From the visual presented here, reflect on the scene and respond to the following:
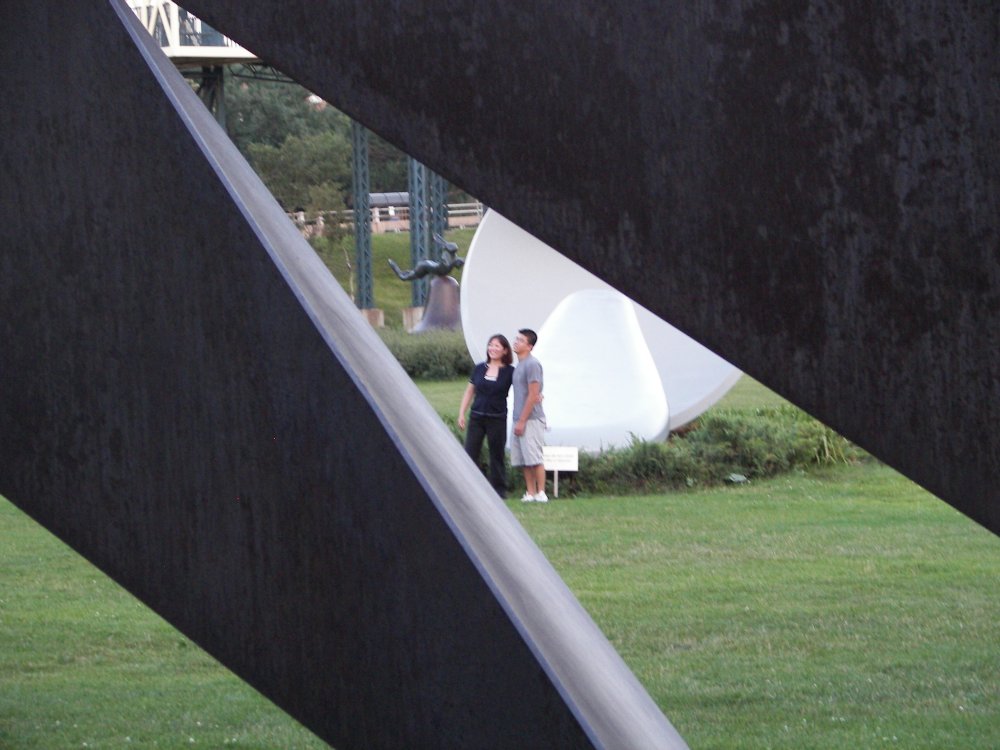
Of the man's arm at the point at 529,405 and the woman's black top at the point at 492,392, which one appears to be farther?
the woman's black top at the point at 492,392

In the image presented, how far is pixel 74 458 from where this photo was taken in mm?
2475

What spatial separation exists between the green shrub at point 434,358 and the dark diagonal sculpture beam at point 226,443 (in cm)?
2144

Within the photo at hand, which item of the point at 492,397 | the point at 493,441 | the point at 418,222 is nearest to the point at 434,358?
the point at 418,222

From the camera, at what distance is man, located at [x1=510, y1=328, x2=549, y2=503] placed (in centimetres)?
1123

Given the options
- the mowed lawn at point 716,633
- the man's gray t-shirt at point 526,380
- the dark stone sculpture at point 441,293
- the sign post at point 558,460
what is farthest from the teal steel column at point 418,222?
the mowed lawn at point 716,633

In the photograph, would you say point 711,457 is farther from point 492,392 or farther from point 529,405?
point 492,392

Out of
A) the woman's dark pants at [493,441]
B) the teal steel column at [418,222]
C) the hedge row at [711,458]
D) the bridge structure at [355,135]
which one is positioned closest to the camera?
the woman's dark pants at [493,441]

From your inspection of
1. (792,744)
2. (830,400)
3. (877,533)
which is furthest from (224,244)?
(877,533)

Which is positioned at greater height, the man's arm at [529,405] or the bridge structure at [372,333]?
the bridge structure at [372,333]

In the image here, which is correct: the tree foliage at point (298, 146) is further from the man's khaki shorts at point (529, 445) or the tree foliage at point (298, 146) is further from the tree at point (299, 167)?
the man's khaki shorts at point (529, 445)

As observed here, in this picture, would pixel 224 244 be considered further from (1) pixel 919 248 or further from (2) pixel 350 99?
(1) pixel 919 248

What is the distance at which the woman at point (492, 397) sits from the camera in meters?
11.4

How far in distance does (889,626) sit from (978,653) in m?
0.66

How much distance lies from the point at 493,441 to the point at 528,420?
0.50 metres
